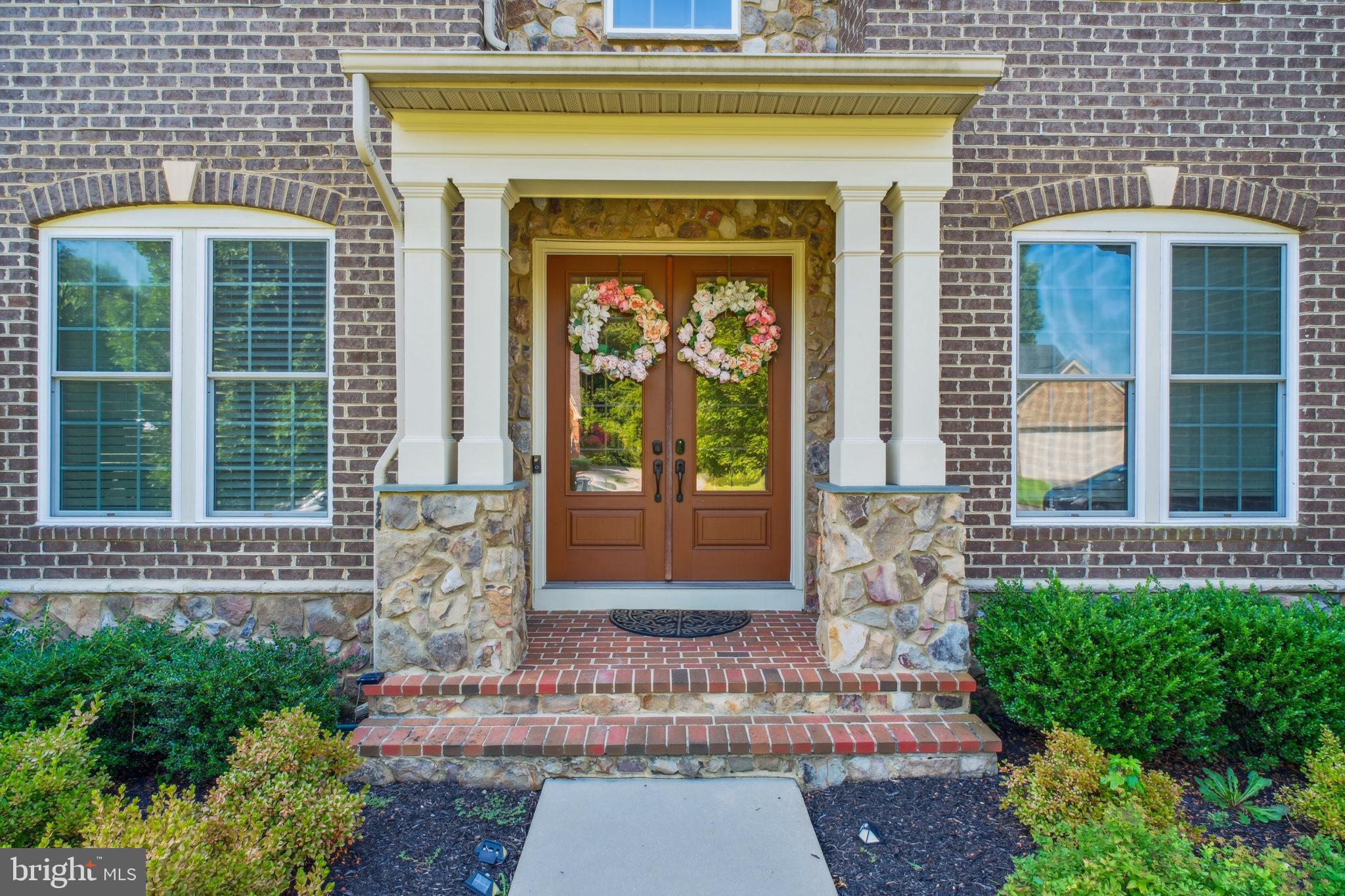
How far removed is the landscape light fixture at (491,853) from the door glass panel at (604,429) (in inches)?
89.0

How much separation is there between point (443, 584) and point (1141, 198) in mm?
4337

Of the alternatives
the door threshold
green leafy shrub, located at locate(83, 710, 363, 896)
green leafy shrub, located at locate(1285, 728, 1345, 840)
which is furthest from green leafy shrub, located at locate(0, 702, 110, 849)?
green leafy shrub, located at locate(1285, 728, 1345, 840)

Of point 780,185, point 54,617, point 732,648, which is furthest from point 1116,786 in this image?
point 54,617

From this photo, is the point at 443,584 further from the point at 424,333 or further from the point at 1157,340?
the point at 1157,340

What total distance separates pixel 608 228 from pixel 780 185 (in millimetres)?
1219

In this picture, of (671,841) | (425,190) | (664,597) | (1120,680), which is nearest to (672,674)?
(671,841)

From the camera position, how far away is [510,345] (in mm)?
4074

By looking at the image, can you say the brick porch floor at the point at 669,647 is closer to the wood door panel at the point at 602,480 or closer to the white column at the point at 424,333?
the wood door panel at the point at 602,480

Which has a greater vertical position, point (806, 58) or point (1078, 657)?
point (806, 58)

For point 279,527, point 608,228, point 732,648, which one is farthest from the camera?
point 608,228

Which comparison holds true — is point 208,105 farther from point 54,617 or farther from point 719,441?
point 719,441

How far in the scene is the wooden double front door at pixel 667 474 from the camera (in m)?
4.41

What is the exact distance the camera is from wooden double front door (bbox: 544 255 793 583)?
441 cm

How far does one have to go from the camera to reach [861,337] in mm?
3373
